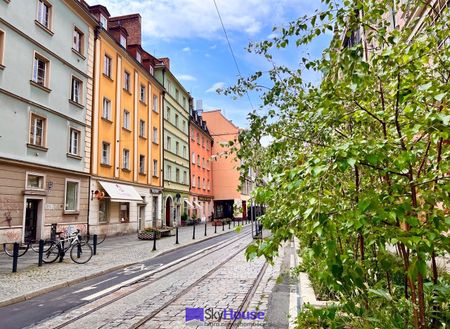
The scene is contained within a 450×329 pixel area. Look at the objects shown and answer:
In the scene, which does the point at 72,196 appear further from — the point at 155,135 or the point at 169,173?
the point at 169,173

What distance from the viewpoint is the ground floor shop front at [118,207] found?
22562 mm

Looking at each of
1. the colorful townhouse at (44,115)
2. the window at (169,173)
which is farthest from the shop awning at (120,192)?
the window at (169,173)

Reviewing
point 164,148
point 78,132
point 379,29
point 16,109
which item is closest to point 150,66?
point 164,148

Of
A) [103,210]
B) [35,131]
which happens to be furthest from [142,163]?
[35,131]

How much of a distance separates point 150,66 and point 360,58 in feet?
109

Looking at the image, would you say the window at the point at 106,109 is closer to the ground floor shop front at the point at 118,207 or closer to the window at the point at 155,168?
the ground floor shop front at the point at 118,207

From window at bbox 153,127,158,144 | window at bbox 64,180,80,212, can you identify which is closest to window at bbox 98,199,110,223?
window at bbox 64,180,80,212

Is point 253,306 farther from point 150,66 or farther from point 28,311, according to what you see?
point 150,66

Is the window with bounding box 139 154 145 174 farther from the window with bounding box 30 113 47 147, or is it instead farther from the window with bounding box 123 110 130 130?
the window with bounding box 30 113 47 147

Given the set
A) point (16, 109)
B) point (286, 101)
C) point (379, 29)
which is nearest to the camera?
point (379, 29)

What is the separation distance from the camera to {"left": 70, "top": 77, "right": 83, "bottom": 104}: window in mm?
21469

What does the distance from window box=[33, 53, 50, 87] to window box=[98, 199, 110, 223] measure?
8324 millimetres

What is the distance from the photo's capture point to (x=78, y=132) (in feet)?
70.9

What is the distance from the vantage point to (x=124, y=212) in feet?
86.6
